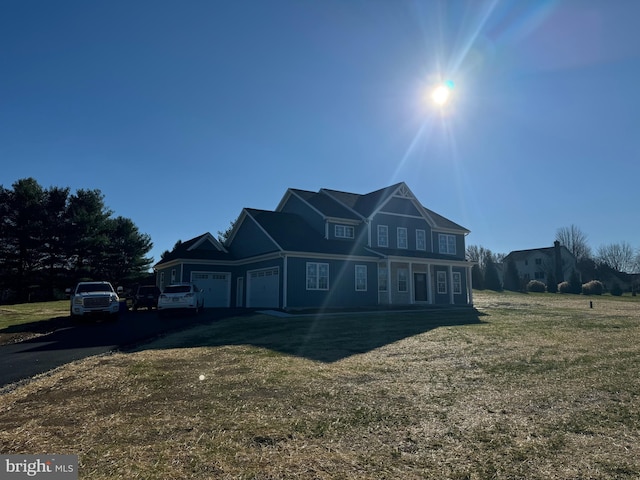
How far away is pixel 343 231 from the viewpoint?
29125 millimetres

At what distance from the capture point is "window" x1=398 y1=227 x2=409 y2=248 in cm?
3108

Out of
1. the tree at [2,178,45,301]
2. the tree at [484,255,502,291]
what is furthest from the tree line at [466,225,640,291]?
the tree at [2,178,45,301]

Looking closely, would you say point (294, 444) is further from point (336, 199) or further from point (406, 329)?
point (336, 199)

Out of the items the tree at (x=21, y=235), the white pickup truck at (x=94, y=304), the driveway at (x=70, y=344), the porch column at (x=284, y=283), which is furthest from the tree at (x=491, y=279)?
the tree at (x=21, y=235)

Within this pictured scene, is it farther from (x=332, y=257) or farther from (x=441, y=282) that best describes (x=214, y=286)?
(x=441, y=282)

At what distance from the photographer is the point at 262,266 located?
87.4 ft

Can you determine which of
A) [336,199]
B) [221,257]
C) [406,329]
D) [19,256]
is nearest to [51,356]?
[406,329]

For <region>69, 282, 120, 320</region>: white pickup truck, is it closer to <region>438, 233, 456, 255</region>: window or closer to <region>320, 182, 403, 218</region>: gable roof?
<region>320, 182, 403, 218</region>: gable roof

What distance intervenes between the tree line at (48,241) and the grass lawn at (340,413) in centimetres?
3811

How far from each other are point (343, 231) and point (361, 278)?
385cm

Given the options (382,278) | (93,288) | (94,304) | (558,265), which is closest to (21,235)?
(93,288)

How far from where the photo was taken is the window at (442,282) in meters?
31.6

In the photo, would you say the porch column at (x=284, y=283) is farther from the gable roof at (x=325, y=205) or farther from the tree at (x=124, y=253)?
the tree at (x=124, y=253)

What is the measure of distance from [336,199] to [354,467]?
1093 inches
